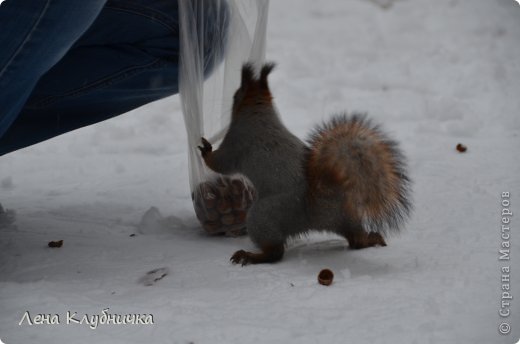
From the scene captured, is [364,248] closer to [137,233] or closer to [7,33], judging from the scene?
[137,233]

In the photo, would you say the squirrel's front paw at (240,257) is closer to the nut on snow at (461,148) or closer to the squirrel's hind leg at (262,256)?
the squirrel's hind leg at (262,256)

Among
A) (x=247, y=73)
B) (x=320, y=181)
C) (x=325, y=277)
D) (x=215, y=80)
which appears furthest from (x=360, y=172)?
(x=215, y=80)

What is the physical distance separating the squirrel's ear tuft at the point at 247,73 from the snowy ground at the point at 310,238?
0.37m

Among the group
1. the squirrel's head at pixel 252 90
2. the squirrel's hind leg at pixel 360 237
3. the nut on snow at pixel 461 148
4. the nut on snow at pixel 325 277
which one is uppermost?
the squirrel's head at pixel 252 90

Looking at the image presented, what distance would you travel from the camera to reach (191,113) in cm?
155

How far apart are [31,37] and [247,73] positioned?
1.49 ft

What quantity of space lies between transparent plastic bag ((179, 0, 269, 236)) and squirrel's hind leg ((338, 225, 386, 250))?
30 centimetres

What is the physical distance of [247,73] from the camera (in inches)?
57.1

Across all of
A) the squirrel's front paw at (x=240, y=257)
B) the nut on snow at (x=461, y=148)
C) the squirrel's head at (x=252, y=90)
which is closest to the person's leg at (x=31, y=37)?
the squirrel's head at (x=252, y=90)

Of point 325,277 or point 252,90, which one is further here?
point 252,90

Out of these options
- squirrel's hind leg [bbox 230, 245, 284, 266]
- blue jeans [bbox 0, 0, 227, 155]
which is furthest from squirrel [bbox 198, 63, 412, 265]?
blue jeans [bbox 0, 0, 227, 155]

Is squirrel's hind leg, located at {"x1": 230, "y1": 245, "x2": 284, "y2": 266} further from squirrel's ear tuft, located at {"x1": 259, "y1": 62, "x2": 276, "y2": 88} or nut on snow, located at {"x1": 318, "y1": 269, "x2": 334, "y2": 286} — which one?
squirrel's ear tuft, located at {"x1": 259, "y1": 62, "x2": 276, "y2": 88}

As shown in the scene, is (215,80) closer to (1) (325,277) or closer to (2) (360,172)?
(2) (360,172)

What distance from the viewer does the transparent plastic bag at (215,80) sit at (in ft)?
5.04
